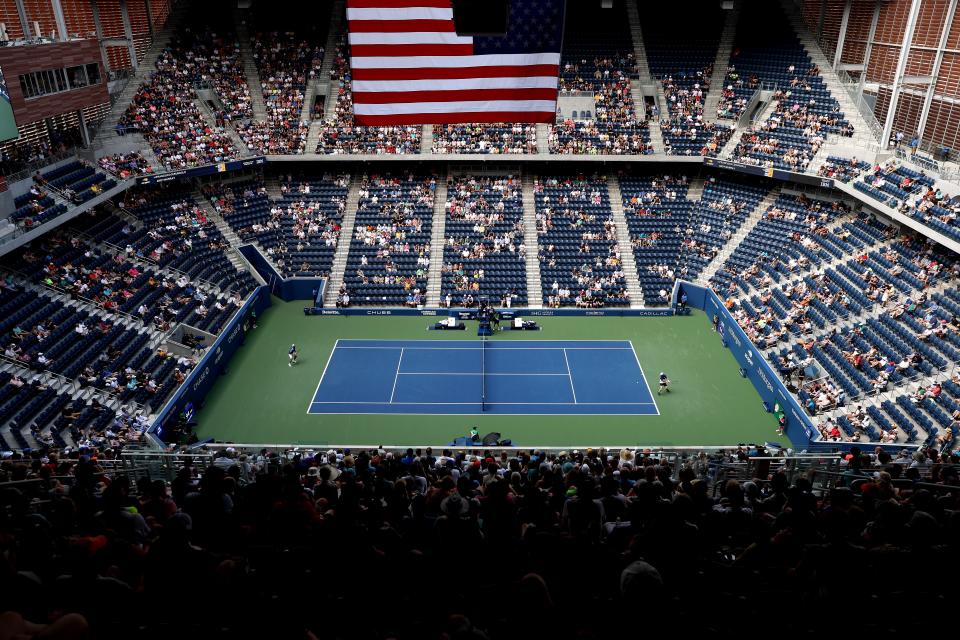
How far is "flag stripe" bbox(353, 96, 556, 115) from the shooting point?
1356 centimetres

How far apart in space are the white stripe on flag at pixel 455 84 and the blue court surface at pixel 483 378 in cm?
1476

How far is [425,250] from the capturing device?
123ft

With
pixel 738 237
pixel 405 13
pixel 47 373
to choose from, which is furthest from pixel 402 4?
pixel 738 237

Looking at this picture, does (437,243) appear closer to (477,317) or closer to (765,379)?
(477,317)

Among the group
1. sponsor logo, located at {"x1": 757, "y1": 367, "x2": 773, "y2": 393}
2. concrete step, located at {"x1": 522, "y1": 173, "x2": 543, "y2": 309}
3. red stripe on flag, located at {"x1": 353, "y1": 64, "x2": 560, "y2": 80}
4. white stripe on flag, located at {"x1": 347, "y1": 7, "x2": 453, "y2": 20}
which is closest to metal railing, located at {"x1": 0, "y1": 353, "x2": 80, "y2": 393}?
red stripe on flag, located at {"x1": 353, "y1": 64, "x2": 560, "y2": 80}

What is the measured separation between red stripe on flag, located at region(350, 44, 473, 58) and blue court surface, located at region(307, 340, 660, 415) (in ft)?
50.3

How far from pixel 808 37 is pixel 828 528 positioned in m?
41.6

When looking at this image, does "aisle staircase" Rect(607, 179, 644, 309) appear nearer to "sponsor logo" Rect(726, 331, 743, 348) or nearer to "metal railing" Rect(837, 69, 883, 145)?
"sponsor logo" Rect(726, 331, 743, 348)

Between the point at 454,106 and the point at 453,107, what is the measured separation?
3cm

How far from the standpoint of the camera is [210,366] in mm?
27688

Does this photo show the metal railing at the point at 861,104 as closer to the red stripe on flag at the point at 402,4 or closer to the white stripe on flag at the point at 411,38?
the white stripe on flag at the point at 411,38

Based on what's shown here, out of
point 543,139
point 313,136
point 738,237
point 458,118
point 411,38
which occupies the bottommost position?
point 738,237

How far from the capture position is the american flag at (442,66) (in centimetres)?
1310

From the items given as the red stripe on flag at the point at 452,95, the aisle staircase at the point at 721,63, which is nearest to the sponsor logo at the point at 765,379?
the red stripe on flag at the point at 452,95
